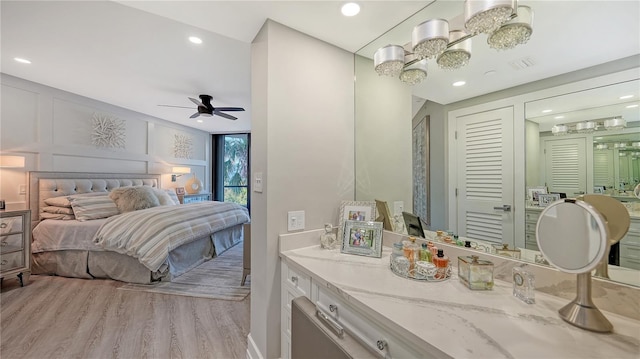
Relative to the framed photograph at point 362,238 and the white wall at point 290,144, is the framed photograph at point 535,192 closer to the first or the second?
the framed photograph at point 362,238

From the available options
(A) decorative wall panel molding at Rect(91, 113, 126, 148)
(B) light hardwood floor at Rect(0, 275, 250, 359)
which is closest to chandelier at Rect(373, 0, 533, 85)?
(B) light hardwood floor at Rect(0, 275, 250, 359)

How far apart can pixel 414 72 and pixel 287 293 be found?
1.59 meters

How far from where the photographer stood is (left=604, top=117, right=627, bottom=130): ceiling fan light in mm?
850

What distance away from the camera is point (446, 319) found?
776mm

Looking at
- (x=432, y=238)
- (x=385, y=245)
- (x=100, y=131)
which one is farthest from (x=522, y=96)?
(x=100, y=131)

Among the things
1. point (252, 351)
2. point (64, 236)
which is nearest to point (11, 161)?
point (64, 236)

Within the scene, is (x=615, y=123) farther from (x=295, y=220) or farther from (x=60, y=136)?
(x=60, y=136)

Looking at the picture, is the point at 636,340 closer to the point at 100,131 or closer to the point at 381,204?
the point at 381,204

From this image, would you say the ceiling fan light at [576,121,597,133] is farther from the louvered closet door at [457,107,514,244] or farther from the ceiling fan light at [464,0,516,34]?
the ceiling fan light at [464,0,516,34]

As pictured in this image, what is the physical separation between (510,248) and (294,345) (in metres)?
1.12

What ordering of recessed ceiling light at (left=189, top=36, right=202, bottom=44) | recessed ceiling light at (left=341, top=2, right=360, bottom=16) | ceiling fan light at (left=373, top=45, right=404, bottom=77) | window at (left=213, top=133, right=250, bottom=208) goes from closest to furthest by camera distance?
recessed ceiling light at (left=341, top=2, right=360, bottom=16), ceiling fan light at (left=373, top=45, right=404, bottom=77), recessed ceiling light at (left=189, top=36, right=202, bottom=44), window at (left=213, top=133, right=250, bottom=208)

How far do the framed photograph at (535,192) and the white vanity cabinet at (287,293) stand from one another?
3.67 feet

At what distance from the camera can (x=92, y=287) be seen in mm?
2789

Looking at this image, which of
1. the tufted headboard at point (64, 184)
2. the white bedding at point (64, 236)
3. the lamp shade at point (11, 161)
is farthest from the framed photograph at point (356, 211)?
the tufted headboard at point (64, 184)
